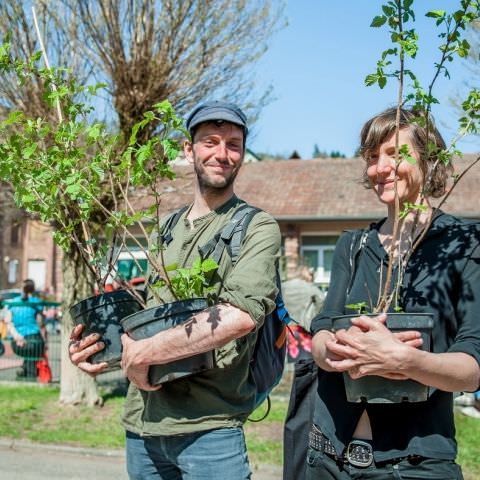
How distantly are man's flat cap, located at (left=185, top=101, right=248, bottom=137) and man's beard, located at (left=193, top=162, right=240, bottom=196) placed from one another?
0.17 meters

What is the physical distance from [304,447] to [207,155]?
1129 mm

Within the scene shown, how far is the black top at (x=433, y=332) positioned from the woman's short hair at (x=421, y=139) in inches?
6.1

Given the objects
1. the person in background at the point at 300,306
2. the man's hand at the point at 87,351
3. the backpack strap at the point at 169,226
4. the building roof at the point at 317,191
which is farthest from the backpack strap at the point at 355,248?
the building roof at the point at 317,191

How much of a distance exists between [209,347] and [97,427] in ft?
17.9

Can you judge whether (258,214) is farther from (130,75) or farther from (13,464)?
(130,75)

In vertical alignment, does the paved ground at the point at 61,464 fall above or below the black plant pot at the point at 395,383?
below

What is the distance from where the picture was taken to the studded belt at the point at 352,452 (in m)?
1.94

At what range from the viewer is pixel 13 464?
6047mm

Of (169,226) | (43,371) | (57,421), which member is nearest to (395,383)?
(169,226)

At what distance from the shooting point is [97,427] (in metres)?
7.05

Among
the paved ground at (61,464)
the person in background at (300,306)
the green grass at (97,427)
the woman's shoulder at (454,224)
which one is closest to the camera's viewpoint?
the woman's shoulder at (454,224)

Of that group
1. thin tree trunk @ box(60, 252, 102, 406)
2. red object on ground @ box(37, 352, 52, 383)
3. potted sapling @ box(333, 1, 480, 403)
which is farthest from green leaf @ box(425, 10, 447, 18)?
red object on ground @ box(37, 352, 52, 383)

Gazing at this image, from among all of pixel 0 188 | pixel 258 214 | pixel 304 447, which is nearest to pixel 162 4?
pixel 0 188

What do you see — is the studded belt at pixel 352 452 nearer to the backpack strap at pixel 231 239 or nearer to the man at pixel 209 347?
the man at pixel 209 347
